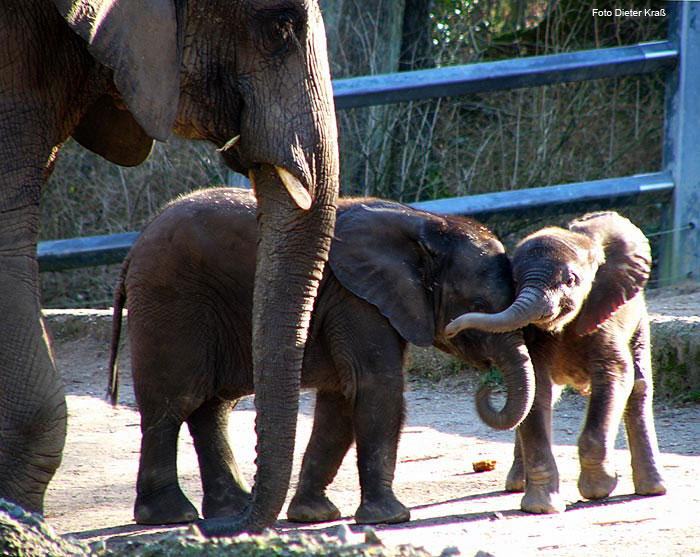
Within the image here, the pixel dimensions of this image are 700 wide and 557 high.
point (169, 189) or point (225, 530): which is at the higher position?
point (169, 189)

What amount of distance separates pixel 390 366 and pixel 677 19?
5.00 metres

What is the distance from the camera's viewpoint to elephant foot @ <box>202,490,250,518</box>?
5.33m

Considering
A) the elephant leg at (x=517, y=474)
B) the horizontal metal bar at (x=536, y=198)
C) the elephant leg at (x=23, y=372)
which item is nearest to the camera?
the elephant leg at (x=23, y=372)

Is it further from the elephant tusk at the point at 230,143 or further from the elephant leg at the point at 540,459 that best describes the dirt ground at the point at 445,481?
the elephant tusk at the point at 230,143

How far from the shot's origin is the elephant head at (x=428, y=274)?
17.9 ft

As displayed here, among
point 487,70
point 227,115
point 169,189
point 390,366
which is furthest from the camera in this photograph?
point 169,189

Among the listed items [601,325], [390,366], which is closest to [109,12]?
[390,366]

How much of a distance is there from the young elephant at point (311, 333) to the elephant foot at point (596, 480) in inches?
16.3

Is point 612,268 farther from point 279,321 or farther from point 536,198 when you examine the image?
point 536,198

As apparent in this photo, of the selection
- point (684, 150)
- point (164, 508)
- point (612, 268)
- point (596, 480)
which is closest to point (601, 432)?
point (596, 480)

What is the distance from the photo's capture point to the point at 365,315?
5465 millimetres

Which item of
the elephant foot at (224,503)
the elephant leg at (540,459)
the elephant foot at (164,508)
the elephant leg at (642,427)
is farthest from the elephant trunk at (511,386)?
the elephant foot at (164,508)

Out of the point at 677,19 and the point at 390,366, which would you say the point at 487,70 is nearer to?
the point at 677,19

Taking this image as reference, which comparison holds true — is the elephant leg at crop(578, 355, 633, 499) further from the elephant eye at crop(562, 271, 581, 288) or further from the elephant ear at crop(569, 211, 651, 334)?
the elephant eye at crop(562, 271, 581, 288)
